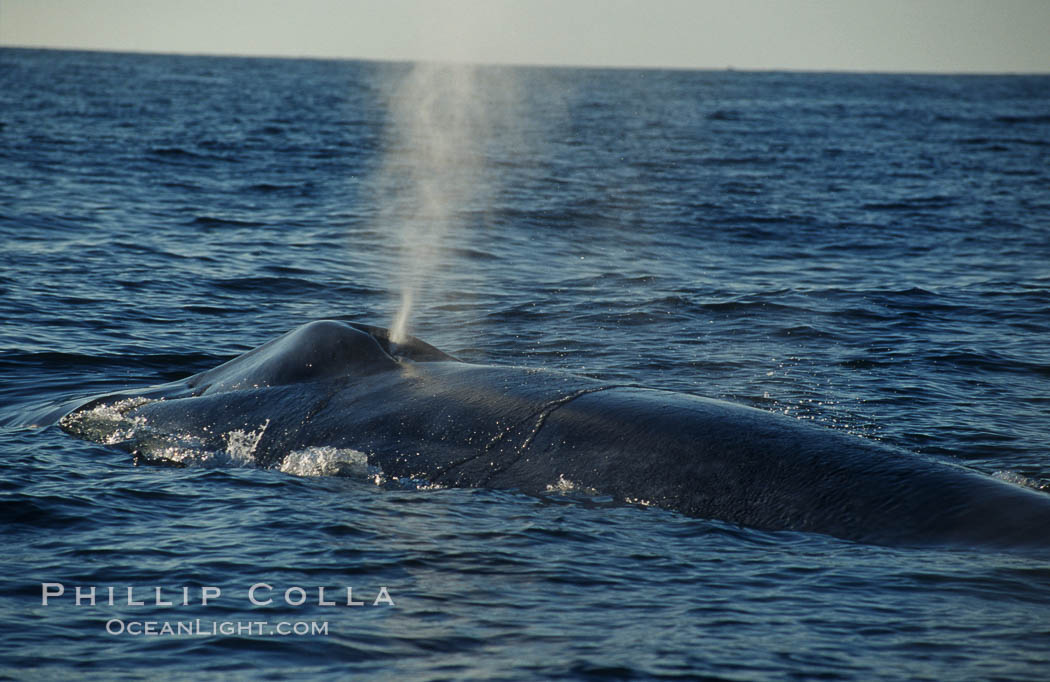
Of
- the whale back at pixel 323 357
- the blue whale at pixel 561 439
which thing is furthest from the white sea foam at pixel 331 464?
the whale back at pixel 323 357

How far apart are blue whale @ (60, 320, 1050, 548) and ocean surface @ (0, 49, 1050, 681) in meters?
0.22

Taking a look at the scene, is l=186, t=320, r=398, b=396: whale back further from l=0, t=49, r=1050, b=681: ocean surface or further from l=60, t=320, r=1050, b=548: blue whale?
l=0, t=49, r=1050, b=681: ocean surface

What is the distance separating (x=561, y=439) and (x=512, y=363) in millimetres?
5613

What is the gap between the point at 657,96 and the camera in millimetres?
111938

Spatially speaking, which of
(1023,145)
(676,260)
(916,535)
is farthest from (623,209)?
(1023,145)

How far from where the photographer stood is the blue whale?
321 inches

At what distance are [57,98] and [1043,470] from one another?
219 feet

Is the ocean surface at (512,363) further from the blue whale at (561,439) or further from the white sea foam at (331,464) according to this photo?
the blue whale at (561,439)

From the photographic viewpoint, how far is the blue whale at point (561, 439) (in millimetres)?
8156

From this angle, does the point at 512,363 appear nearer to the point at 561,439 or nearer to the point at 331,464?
the point at 331,464

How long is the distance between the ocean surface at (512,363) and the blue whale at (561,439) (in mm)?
224

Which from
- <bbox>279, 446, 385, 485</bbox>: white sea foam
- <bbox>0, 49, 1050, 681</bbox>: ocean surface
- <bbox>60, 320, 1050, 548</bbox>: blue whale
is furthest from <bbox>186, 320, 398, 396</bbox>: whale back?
<bbox>0, 49, 1050, 681</bbox>: ocean surface

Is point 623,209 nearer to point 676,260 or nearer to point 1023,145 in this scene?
point 676,260

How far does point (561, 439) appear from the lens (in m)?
9.08
